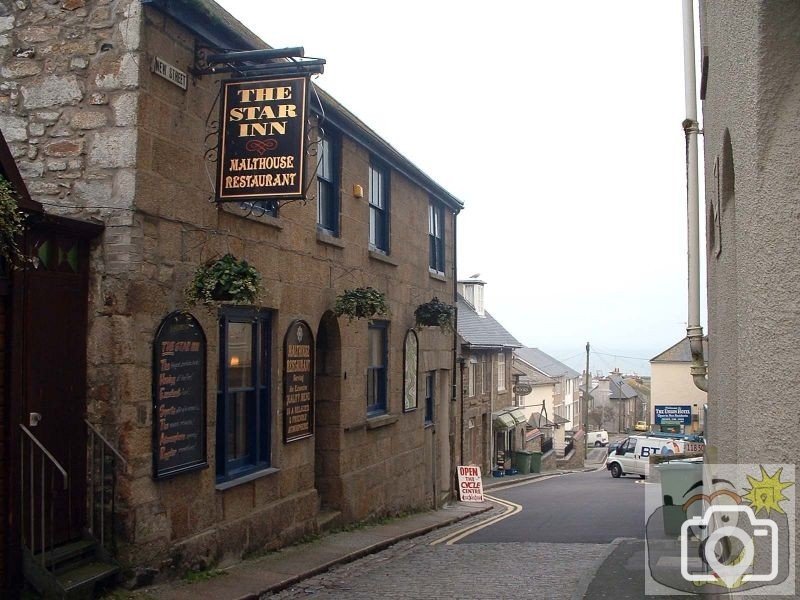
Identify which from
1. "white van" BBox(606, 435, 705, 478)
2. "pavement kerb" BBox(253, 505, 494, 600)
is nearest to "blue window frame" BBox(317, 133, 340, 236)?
"pavement kerb" BBox(253, 505, 494, 600)

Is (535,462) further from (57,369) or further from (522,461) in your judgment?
(57,369)

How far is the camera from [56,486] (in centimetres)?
763

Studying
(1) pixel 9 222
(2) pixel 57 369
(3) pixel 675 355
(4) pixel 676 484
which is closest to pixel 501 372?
(3) pixel 675 355

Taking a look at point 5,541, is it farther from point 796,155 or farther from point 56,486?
point 796,155

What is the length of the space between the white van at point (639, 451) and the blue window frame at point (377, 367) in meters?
22.3

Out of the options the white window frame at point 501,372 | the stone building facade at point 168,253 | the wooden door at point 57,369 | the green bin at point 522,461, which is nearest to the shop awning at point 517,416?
the white window frame at point 501,372

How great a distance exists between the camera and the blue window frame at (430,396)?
18797 mm

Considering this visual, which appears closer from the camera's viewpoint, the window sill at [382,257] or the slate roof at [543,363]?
the window sill at [382,257]

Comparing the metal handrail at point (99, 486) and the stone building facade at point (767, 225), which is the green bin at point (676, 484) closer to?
the metal handrail at point (99, 486)

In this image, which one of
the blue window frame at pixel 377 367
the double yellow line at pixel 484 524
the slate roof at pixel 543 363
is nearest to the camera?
the double yellow line at pixel 484 524

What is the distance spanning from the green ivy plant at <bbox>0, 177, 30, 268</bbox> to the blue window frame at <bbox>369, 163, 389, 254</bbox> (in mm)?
8467

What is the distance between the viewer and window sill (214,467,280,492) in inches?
380

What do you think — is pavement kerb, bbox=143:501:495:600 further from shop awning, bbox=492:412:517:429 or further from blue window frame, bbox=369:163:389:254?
shop awning, bbox=492:412:517:429

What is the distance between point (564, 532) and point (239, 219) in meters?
9.01
